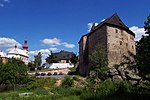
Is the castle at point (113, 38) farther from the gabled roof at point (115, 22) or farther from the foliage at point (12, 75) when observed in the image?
the foliage at point (12, 75)

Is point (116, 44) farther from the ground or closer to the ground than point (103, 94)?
farther from the ground

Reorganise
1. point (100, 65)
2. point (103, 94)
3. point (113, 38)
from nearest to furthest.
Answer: point (103, 94) < point (100, 65) < point (113, 38)

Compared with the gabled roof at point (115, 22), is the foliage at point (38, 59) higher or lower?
lower

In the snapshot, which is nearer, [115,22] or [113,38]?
[113,38]

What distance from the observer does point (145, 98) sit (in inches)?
561

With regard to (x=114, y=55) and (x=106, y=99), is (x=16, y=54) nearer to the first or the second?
(x=114, y=55)

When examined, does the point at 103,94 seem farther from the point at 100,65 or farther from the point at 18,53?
the point at 18,53

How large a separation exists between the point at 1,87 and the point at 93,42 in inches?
1054

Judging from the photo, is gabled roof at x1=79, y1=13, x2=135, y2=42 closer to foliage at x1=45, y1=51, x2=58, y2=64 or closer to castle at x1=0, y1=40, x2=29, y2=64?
foliage at x1=45, y1=51, x2=58, y2=64

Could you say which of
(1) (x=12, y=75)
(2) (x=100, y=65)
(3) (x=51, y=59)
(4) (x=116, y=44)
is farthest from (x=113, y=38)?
(3) (x=51, y=59)

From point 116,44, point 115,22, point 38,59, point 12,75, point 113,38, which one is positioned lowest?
point 12,75

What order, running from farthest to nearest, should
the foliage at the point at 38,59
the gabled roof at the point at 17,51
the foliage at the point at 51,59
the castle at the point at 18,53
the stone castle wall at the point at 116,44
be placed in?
the gabled roof at the point at 17,51 < the castle at the point at 18,53 < the foliage at the point at 38,59 < the foliage at the point at 51,59 < the stone castle wall at the point at 116,44

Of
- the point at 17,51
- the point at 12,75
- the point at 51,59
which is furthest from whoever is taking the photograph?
the point at 17,51

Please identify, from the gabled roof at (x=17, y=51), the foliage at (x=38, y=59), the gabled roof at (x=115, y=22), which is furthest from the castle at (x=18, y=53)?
the gabled roof at (x=115, y=22)
